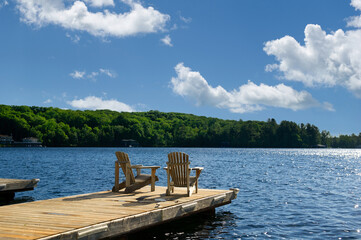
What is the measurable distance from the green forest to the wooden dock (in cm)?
13079

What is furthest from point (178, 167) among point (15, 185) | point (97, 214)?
point (15, 185)

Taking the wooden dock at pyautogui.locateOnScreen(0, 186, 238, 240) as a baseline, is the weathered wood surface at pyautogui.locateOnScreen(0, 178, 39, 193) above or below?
below

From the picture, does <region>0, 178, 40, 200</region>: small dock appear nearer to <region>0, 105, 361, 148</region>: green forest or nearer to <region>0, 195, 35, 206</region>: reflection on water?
<region>0, 195, 35, 206</region>: reflection on water

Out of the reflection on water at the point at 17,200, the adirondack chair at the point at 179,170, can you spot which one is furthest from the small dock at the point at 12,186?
the adirondack chair at the point at 179,170

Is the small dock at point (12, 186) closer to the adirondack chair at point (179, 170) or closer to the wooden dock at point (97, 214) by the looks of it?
the wooden dock at point (97, 214)

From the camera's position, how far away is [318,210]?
13148 millimetres

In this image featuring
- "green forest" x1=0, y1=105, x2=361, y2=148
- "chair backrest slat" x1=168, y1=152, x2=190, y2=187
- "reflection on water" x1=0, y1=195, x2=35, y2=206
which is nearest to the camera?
"chair backrest slat" x1=168, y1=152, x2=190, y2=187

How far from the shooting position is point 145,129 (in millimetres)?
152625

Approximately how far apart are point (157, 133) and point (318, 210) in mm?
139472

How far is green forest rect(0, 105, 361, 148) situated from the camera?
5271 inches

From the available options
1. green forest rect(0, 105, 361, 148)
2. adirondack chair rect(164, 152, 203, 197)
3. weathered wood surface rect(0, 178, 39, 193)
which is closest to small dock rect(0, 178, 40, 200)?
weathered wood surface rect(0, 178, 39, 193)

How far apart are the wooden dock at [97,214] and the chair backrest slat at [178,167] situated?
400 millimetres

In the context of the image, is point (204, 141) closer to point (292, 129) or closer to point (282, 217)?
point (292, 129)

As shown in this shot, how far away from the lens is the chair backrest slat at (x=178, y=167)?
9.84m
